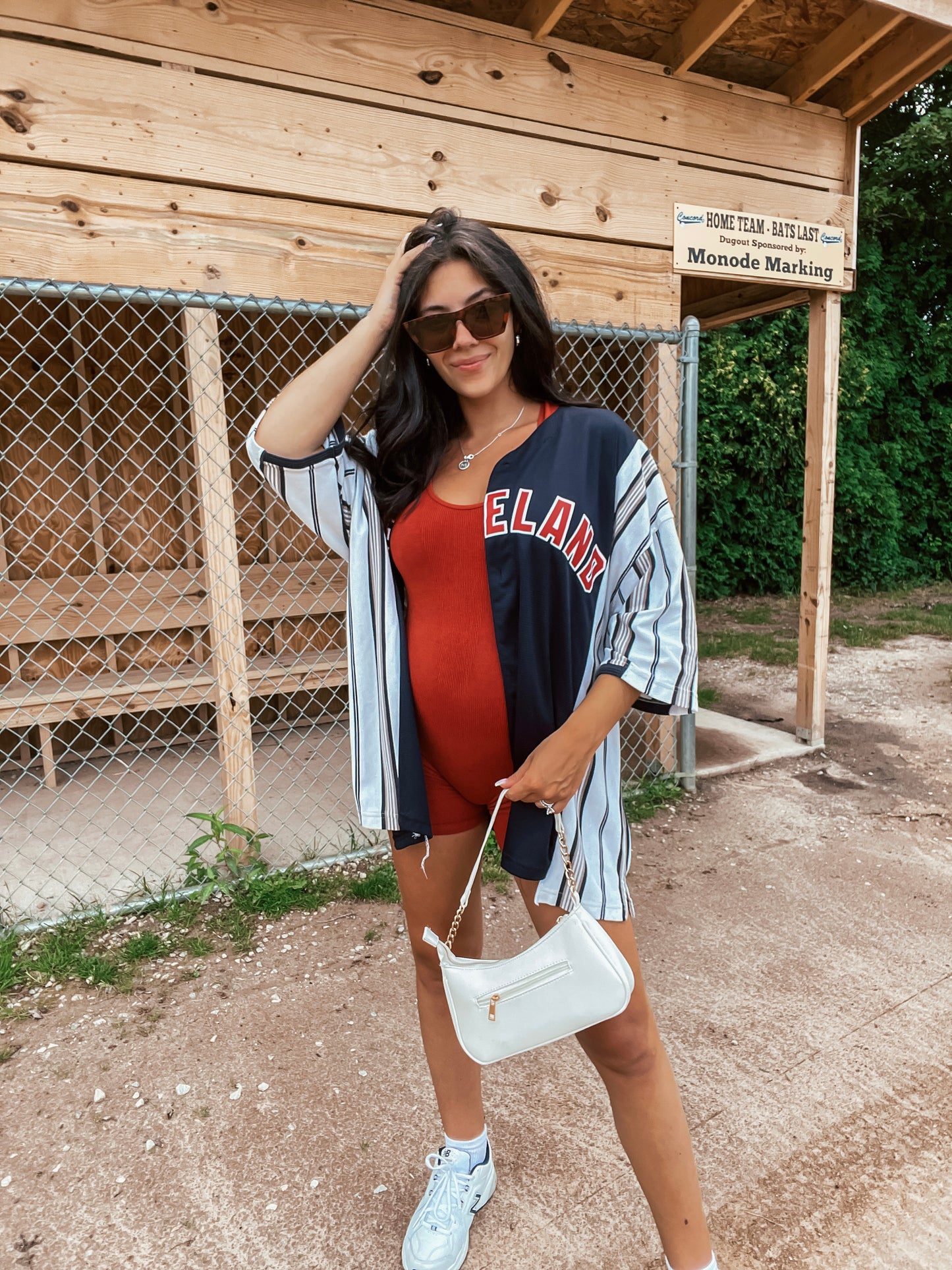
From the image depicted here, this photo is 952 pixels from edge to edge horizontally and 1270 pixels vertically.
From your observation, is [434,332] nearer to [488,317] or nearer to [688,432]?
[488,317]

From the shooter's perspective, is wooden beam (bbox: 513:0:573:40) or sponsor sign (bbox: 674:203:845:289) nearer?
wooden beam (bbox: 513:0:573:40)

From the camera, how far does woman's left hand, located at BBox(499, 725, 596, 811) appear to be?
133cm

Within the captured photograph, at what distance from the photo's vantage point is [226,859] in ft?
11.0

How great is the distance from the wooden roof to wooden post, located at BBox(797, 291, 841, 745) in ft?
3.22

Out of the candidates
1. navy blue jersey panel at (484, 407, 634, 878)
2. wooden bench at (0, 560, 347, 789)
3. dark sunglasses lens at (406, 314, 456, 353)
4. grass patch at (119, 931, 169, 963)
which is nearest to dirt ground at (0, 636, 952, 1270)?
grass patch at (119, 931, 169, 963)

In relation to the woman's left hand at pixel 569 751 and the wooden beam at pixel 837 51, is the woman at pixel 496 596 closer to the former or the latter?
the woman's left hand at pixel 569 751

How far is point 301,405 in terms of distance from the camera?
4.65ft

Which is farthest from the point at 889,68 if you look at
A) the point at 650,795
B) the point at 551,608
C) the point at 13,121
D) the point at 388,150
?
the point at 551,608

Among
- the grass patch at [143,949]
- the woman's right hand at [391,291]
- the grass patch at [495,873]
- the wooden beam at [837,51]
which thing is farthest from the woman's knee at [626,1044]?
the wooden beam at [837,51]

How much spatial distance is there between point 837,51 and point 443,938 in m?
4.34

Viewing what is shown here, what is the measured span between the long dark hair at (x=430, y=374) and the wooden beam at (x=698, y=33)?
9.55 feet

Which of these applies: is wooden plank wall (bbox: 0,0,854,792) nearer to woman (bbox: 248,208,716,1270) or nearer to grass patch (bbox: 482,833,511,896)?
woman (bbox: 248,208,716,1270)

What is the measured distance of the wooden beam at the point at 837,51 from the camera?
12.2 ft

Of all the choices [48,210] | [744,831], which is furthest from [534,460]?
[744,831]
